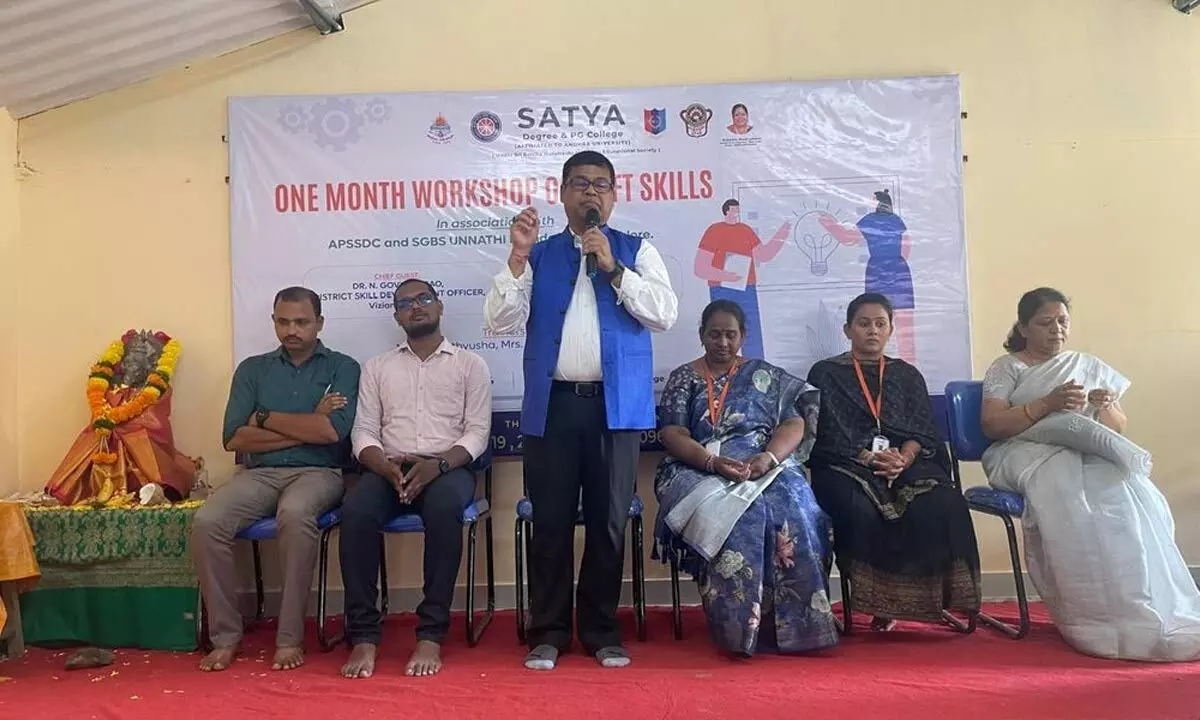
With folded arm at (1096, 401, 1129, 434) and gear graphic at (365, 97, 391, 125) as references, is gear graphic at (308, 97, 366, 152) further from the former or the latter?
folded arm at (1096, 401, 1129, 434)

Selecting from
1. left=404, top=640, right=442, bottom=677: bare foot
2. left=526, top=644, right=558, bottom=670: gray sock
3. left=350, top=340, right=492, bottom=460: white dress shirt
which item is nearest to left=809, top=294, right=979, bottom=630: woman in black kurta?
left=526, top=644, right=558, bottom=670: gray sock

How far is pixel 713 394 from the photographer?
3559mm

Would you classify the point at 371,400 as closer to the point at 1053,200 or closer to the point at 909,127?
the point at 909,127

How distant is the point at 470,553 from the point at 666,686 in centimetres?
98

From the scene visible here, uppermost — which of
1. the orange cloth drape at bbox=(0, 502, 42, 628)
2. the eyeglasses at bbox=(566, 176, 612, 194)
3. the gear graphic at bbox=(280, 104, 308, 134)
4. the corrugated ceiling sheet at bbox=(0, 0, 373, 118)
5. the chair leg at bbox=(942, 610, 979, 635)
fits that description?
the corrugated ceiling sheet at bbox=(0, 0, 373, 118)

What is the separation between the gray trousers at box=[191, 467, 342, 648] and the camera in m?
3.23

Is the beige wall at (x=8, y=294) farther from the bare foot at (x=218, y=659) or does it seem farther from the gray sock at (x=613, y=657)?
the gray sock at (x=613, y=657)

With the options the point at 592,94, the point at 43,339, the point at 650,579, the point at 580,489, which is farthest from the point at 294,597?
the point at 592,94

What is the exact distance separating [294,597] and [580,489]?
1.13 meters

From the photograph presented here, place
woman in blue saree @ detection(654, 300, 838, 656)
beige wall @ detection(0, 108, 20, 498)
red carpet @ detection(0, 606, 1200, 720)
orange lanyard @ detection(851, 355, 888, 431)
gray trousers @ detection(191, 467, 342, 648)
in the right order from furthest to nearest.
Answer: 1. beige wall @ detection(0, 108, 20, 498)
2. orange lanyard @ detection(851, 355, 888, 431)
3. gray trousers @ detection(191, 467, 342, 648)
4. woman in blue saree @ detection(654, 300, 838, 656)
5. red carpet @ detection(0, 606, 1200, 720)

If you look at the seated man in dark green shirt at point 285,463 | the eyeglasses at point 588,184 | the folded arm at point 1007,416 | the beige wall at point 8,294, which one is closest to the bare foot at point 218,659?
the seated man in dark green shirt at point 285,463

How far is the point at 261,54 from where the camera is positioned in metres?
4.19

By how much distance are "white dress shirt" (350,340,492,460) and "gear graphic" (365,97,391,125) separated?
117cm

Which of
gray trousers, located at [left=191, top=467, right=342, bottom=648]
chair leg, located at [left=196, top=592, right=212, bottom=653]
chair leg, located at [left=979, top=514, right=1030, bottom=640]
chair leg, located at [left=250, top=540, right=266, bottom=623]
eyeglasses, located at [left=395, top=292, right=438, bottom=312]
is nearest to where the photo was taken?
gray trousers, located at [left=191, top=467, right=342, bottom=648]
